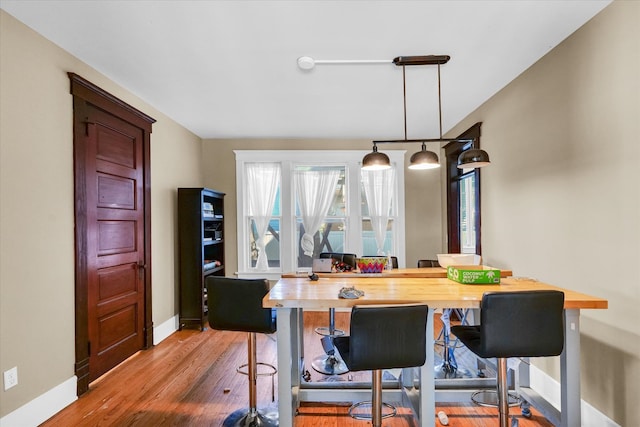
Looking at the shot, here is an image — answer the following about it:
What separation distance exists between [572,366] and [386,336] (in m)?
1.17

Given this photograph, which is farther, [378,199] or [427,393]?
[378,199]

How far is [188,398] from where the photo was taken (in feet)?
8.78

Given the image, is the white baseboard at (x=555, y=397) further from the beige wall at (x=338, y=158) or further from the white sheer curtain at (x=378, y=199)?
the white sheer curtain at (x=378, y=199)

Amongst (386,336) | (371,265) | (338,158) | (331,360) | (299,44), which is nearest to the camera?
(386,336)

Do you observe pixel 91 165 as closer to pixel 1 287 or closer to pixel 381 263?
pixel 1 287

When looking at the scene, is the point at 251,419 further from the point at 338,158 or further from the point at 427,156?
the point at 338,158

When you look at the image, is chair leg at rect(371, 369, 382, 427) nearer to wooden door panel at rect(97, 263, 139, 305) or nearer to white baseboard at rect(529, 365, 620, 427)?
white baseboard at rect(529, 365, 620, 427)

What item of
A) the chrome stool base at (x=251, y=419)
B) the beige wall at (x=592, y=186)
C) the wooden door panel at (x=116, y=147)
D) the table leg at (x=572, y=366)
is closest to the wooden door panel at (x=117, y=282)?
the wooden door panel at (x=116, y=147)

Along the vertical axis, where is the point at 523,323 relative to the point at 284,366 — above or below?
above

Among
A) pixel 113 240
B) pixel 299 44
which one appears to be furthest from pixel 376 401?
pixel 113 240

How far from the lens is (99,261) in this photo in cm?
293

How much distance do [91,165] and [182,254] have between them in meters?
1.79

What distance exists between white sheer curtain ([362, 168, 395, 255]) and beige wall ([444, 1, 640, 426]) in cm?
237

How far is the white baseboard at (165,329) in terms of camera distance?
3842mm
